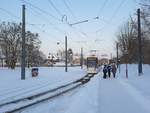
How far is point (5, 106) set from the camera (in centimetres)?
1728

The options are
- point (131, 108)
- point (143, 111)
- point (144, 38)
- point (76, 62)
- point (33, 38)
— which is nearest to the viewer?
point (143, 111)

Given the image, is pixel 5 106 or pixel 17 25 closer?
pixel 5 106

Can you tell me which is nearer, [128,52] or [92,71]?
[92,71]

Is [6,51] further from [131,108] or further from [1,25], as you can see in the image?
[131,108]

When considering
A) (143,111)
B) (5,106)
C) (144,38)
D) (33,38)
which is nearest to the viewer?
(143,111)

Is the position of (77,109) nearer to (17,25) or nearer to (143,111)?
(143,111)

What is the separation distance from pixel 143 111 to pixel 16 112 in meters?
5.00

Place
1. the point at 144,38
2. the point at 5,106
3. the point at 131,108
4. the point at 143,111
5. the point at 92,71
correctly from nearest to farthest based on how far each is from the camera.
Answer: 1. the point at 143,111
2. the point at 131,108
3. the point at 5,106
4. the point at 144,38
5. the point at 92,71

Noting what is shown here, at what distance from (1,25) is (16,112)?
6588 cm

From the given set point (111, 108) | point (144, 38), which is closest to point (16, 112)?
point (111, 108)

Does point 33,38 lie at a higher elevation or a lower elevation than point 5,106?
higher

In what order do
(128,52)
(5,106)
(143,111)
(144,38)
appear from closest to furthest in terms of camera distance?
(143,111) < (5,106) < (144,38) < (128,52)

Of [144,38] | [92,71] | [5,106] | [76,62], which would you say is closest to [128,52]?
[92,71]

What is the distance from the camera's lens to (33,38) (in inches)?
3489
